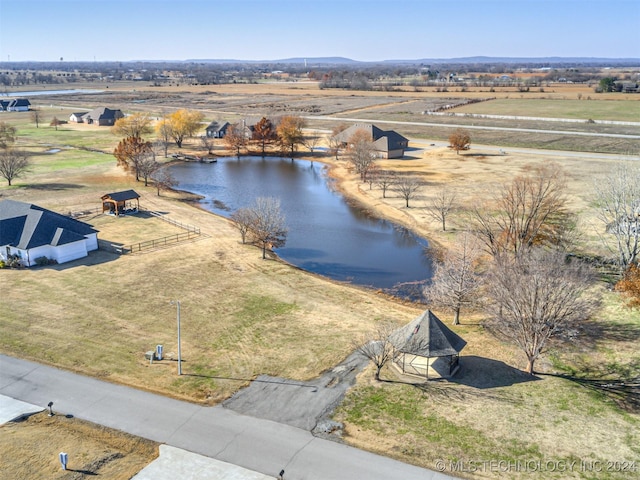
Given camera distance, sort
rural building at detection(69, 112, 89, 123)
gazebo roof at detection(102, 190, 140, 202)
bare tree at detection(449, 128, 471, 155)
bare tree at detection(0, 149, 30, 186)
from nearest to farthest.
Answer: gazebo roof at detection(102, 190, 140, 202)
bare tree at detection(0, 149, 30, 186)
bare tree at detection(449, 128, 471, 155)
rural building at detection(69, 112, 89, 123)

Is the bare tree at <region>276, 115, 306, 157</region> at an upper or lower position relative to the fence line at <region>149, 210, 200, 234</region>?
upper

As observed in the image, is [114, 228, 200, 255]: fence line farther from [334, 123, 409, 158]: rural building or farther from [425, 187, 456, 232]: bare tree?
[334, 123, 409, 158]: rural building

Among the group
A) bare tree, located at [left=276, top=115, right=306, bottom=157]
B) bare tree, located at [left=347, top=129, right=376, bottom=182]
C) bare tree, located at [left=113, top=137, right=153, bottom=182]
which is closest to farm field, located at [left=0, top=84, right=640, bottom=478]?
bare tree, located at [left=113, top=137, right=153, bottom=182]

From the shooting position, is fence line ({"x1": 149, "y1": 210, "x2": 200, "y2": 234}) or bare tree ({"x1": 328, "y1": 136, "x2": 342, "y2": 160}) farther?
bare tree ({"x1": 328, "y1": 136, "x2": 342, "y2": 160})

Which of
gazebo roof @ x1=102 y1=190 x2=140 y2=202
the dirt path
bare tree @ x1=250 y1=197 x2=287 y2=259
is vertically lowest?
the dirt path

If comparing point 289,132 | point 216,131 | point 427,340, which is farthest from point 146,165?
point 427,340

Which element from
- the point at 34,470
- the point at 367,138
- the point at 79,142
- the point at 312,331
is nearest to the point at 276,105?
the point at 79,142

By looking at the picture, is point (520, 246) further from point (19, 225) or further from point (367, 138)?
point (367, 138)
